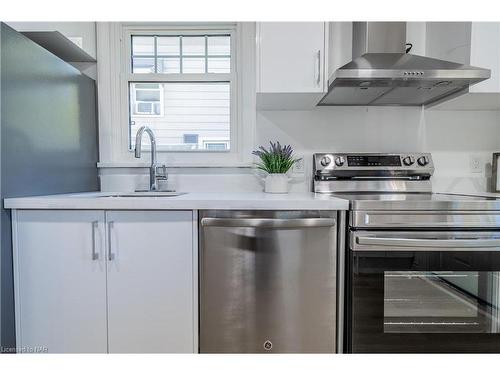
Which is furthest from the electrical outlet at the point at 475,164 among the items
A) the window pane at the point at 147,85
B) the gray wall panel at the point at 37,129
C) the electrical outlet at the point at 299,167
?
the gray wall panel at the point at 37,129

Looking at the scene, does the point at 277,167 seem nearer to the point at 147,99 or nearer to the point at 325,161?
the point at 325,161

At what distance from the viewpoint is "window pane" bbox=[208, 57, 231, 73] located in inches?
78.2

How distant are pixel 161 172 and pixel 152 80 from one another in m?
0.62

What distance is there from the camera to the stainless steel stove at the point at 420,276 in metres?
1.25

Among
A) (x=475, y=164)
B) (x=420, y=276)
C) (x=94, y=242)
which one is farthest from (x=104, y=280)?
(x=475, y=164)

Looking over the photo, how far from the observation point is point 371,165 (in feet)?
6.03

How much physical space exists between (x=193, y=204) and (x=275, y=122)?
36.5 inches

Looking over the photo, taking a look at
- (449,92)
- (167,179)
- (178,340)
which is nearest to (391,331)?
(178,340)

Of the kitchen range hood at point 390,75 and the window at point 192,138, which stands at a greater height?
the kitchen range hood at point 390,75

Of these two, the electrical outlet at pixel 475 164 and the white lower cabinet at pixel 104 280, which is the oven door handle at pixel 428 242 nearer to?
the white lower cabinet at pixel 104 280

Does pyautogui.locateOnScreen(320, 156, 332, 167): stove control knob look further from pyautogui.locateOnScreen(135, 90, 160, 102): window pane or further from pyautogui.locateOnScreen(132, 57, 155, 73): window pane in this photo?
pyautogui.locateOnScreen(132, 57, 155, 73): window pane

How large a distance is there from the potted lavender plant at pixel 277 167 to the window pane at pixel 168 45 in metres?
0.92

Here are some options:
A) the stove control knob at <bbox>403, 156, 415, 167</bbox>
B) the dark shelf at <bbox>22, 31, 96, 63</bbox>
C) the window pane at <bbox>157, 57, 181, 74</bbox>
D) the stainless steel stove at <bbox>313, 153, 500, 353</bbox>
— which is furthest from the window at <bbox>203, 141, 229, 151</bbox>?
the stove control knob at <bbox>403, 156, 415, 167</bbox>
